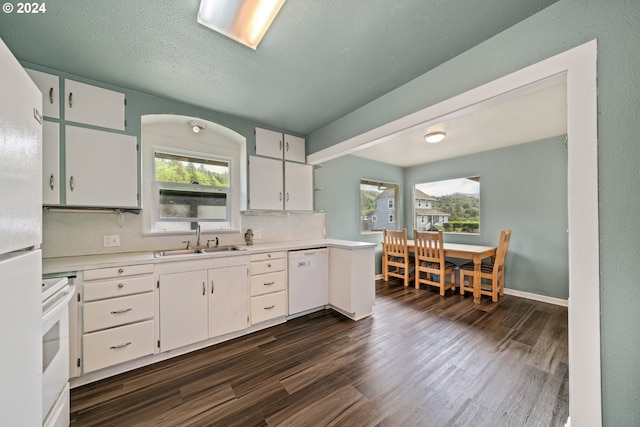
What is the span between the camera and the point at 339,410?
4.96ft

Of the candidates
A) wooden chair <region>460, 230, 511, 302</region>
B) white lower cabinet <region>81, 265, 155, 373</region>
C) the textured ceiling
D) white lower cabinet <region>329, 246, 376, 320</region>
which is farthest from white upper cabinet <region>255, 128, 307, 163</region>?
wooden chair <region>460, 230, 511, 302</region>

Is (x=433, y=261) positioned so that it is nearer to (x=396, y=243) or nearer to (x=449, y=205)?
(x=396, y=243)

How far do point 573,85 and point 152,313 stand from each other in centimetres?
332

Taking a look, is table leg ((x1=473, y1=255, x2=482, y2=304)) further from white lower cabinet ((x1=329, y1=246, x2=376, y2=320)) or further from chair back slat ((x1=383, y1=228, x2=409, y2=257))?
white lower cabinet ((x1=329, y1=246, x2=376, y2=320))

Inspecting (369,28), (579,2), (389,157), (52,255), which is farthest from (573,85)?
(52,255)

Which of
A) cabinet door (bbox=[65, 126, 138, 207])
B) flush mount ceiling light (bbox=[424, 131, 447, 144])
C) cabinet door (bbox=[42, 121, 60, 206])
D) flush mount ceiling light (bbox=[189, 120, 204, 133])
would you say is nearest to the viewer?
cabinet door (bbox=[42, 121, 60, 206])

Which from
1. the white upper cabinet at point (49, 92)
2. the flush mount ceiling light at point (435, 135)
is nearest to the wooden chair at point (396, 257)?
the flush mount ceiling light at point (435, 135)

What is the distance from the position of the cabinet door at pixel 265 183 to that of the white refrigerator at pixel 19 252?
2.06 m

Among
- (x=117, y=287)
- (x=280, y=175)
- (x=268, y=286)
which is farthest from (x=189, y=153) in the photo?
(x=268, y=286)

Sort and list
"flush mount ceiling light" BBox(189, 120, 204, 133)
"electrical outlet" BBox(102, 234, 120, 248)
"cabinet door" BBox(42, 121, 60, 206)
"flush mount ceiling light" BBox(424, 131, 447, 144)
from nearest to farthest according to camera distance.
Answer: "cabinet door" BBox(42, 121, 60, 206) → "electrical outlet" BBox(102, 234, 120, 248) → "flush mount ceiling light" BBox(189, 120, 204, 133) → "flush mount ceiling light" BBox(424, 131, 447, 144)

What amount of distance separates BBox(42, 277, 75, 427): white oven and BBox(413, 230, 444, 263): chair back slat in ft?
13.5

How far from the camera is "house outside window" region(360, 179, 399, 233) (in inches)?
181

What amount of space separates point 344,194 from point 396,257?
5.40ft

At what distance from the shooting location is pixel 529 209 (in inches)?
143
